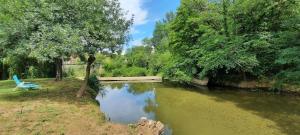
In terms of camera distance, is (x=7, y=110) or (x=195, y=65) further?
(x=195, y=65)

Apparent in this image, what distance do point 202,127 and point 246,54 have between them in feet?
27.0

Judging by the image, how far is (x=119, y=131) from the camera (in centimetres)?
618

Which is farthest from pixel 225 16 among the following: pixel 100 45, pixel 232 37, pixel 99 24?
pixel 100 45

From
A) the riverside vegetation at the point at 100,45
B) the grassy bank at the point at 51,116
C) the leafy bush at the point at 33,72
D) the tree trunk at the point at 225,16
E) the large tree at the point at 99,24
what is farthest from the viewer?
the leafy bush at the point at 33,72

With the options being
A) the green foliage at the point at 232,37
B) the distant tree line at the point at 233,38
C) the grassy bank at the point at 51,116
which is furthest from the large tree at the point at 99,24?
the green foliage at the point at 232,37

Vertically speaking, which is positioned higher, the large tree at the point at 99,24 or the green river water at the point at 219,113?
→ the large tree at the point at 99,24

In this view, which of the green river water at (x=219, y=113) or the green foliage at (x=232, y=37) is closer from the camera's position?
the green river water at (x=219, y=113)

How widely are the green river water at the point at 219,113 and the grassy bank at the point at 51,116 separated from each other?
204cm

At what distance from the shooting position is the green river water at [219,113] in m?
8.12

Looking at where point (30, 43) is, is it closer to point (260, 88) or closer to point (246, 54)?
point (246, 54)

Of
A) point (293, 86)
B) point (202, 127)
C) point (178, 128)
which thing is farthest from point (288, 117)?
point (293, 86)

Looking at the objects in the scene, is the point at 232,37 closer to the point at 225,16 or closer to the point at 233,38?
the point at 233,38

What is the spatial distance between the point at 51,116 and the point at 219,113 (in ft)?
21.0

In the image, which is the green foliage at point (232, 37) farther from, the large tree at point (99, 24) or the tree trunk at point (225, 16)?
the large tree at point (99, 24)
